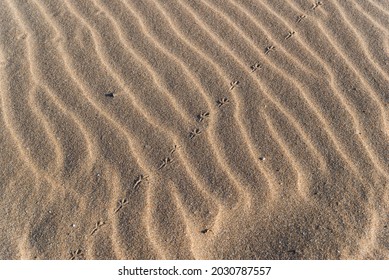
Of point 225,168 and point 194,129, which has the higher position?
point 194,129

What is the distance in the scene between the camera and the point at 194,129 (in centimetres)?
284

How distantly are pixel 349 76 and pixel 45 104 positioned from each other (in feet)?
6.51

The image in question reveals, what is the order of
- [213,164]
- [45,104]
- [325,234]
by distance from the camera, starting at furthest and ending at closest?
[45,104]
[213,164]
[325,234]

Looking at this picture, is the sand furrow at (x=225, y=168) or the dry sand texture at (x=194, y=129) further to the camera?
the sand furrow at (x=225, y=168)

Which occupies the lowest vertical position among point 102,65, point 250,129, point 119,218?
point 250,129

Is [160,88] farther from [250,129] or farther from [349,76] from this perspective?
[349,76]

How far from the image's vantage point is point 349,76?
3053 millimetres

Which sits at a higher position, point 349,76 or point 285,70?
point 285,70

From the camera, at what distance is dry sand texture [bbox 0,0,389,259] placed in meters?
2.48

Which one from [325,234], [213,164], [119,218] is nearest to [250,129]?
[213,164]

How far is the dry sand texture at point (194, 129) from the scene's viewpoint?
248cm

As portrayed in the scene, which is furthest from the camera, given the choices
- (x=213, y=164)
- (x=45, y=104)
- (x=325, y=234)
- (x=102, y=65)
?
(x=102, y=65)

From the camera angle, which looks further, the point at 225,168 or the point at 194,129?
the point at 194,129

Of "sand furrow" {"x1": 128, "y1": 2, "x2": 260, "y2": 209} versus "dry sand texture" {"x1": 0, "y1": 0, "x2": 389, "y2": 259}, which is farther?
"sand furrow" {"x1": 128, "y1": 2, "x2": 260, "y2": 209}
